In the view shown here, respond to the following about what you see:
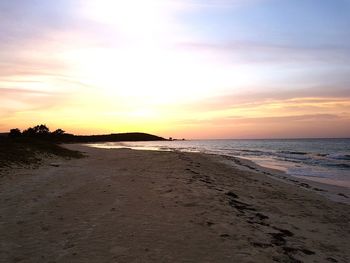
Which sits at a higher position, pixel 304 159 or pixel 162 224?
pixel 162 224

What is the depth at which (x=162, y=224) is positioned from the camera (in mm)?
8195

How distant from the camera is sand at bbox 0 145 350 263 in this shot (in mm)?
6344

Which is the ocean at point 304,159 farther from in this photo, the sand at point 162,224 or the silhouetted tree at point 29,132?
the silhouetted tree at point 29,132

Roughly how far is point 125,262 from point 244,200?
7154 mm

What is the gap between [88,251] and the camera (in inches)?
245

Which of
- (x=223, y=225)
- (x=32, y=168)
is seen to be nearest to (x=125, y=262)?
(x=223, y=225)

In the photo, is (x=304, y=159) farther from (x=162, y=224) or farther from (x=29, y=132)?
(x=29, y=132)

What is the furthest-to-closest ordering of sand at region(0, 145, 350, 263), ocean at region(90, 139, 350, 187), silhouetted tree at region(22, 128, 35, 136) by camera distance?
silhouetted tree at region(22, 128, 35, 136), ocean at region(90, 139, 350, 187), sand at region(0, 145, 350, 263)

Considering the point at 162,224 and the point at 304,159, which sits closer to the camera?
the point at 162,224

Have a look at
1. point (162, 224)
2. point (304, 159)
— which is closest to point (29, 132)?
point (304, 159)

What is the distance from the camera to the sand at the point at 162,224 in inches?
250

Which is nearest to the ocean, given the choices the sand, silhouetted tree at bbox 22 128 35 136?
the sand

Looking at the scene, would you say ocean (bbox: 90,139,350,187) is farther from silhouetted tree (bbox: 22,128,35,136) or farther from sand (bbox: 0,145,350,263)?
silhouetted tree (bbox: 22,128,35,136)

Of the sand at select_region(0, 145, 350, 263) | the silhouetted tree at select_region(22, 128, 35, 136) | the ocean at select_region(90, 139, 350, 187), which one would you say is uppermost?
the silhouetted tree at select_region(22, 128, 35, 136)
